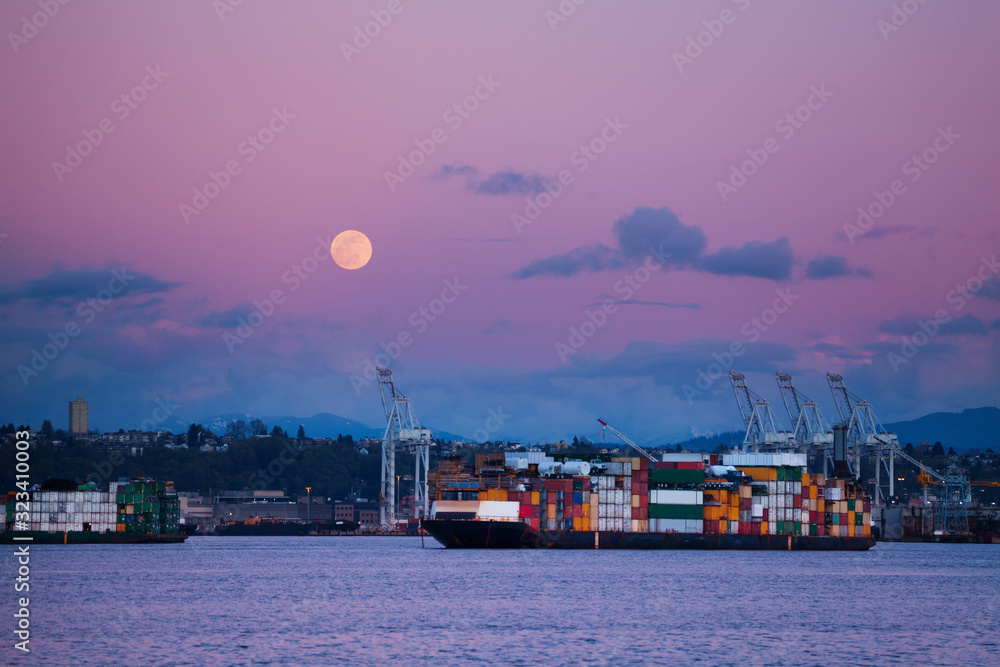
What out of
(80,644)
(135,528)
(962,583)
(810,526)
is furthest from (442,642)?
(135,528)

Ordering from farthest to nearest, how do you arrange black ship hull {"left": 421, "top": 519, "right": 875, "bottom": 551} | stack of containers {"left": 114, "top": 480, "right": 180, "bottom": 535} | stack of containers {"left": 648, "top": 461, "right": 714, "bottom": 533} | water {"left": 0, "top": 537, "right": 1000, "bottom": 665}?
stack of containers {"left": 114, "top": 480, "right": 180, "bottom": 535} < stack of containers {"left": 648, "top": 461, "right": 714, "bottom": 533} < black ship hull {"left": 421, "top": 519, "right": 875, "bottom": 551} < water {"left": 0, "top": 537, "right": 1000, "bottom": 665}

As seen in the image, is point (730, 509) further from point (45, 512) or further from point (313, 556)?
point (45, 512)

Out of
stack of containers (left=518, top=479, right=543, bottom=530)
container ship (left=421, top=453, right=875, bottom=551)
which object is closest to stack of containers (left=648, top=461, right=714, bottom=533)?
container ship (left=421, top=453, right=875, bottom=551)

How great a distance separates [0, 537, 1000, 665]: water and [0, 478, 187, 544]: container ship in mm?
47561

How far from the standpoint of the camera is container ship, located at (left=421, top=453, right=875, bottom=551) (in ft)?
452

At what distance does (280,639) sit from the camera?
178 ft

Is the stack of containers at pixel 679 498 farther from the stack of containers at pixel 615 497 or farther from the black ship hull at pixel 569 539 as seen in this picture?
the stack of containers at pixel 615 497

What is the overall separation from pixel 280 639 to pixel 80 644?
7.54 meters

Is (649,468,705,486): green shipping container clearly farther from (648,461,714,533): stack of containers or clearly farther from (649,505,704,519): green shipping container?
(649,505,704,519): green shipping container

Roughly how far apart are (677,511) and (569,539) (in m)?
12.0

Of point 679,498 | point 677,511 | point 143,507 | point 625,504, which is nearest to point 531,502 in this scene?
point 625,504

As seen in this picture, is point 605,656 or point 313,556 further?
point 313,556

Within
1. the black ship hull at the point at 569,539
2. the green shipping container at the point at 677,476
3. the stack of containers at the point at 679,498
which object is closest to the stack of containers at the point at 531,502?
the black ship hull at the point at 569,539

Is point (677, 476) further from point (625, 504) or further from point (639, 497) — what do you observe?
point (625, 504)
